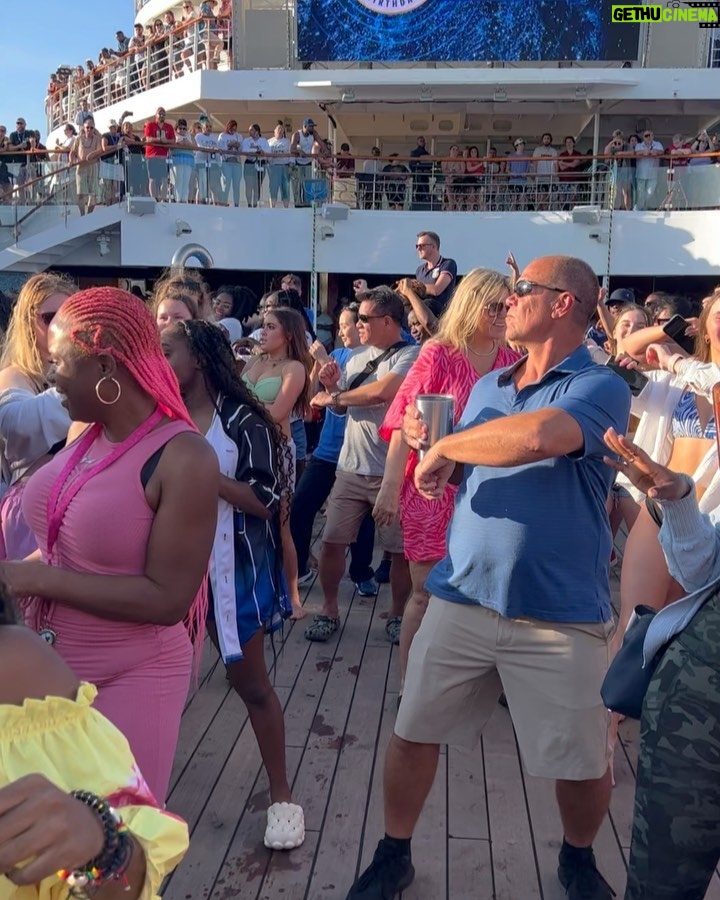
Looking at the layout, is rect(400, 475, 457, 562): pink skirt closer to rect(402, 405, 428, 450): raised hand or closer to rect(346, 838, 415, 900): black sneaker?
rect(402, 405, 428, 450): raised hand

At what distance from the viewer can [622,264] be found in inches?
624

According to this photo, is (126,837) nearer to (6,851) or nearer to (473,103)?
(6,851)

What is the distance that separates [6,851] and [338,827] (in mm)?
2391

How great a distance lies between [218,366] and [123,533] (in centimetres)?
112

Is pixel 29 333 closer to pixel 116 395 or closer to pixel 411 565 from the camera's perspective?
pixel 116 395

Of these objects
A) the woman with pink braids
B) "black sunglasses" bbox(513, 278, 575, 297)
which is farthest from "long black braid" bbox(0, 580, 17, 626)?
"black sunglasses" bbox(513, 278, 575, 297)

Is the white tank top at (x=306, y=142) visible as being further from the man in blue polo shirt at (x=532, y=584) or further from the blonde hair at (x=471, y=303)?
the man in blue polo shirt at (x=532, y=584)

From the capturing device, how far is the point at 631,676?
85.3 inches

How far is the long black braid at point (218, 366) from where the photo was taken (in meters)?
3.07

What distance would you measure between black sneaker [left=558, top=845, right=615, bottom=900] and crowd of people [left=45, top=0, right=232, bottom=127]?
19.5 m

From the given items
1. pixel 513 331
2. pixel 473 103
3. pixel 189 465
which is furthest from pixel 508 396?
pixel 473 103

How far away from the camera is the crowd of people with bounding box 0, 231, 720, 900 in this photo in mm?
1318

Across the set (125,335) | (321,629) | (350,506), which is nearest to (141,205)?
(350,506)

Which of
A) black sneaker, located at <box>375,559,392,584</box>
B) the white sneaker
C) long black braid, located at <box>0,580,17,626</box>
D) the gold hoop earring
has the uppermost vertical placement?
the gold hoop earring
